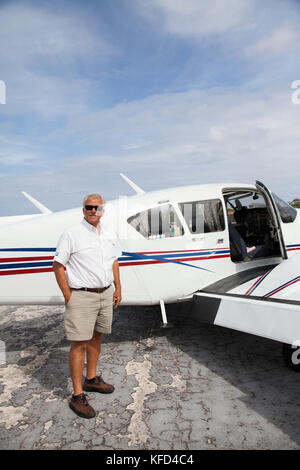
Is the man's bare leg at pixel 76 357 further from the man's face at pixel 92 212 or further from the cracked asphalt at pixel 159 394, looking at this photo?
the man's face at pixel 92 212

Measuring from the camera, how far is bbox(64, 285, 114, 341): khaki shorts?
2.79m

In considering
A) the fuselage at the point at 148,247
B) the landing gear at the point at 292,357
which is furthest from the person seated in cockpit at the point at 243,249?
the landing gear at the point at 292,357

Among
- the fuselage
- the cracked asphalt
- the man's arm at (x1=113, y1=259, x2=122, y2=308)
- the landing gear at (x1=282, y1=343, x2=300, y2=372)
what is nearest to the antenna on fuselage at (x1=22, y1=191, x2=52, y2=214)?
the fuselage

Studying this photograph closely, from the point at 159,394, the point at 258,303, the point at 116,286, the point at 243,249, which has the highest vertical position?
the point at 243,249

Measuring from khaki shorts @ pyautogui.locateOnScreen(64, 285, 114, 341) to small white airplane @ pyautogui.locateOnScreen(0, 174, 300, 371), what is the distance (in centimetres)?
113

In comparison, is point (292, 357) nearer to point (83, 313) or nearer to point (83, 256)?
point (83, 313)

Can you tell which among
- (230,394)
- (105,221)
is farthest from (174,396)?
(105,221)

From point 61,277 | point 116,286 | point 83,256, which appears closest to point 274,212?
point 116,286

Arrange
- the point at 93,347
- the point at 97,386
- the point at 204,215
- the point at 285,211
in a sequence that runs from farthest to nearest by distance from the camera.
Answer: the point at 285,211
the point at 204,215
the point at 97,386
the point at 93,347

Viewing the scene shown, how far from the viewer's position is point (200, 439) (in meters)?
2.54

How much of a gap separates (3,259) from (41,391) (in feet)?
5.22

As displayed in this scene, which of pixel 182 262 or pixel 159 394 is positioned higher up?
pixel 182 262

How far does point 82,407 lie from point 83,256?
143 centimetres

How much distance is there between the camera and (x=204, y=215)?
447 centimetres
